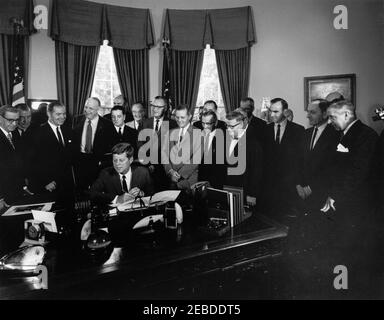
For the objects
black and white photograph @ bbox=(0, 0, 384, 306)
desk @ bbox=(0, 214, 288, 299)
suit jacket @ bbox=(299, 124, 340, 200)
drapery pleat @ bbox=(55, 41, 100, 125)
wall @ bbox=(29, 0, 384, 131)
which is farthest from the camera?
drapery pleat @ bbox=(55, 41, 100, 125)

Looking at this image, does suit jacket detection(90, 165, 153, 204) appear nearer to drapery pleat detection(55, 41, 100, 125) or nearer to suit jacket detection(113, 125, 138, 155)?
suit jacket detection(113, 125, 138, 155)

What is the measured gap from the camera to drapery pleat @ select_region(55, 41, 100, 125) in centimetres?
531

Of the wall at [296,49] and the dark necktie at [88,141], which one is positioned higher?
the wall at [296,49]

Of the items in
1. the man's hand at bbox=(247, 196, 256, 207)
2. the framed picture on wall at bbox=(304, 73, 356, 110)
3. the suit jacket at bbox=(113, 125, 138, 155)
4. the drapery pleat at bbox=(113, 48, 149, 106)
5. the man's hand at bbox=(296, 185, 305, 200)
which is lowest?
the man's hand at bbox=(296, 185, 305, 200)

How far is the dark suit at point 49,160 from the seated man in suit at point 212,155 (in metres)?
1.36

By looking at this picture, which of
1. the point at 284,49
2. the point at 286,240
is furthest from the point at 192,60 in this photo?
the point at 286,240

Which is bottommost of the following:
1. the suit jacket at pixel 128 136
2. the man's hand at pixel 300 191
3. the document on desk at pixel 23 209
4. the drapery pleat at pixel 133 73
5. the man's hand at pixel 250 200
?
the man's hand at pixel 300 191

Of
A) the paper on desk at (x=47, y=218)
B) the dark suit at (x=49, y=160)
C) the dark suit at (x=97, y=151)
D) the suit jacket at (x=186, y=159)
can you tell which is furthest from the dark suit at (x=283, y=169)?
the paper on desk at (x=47, y=218)

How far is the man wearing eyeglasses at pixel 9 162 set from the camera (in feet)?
8.96

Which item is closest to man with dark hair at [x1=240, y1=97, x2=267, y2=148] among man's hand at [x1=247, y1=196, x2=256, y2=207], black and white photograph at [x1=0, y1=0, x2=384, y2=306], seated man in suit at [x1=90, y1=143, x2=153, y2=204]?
black and white photograph at [x1=0, y1=0, x2=384, y2=306]

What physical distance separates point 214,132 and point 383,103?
2.76m

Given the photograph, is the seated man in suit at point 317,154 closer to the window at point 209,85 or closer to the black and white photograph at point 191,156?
the black and white photograph at point 191,156

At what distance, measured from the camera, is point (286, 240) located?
2062 mm

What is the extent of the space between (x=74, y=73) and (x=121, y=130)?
205 centimetres
